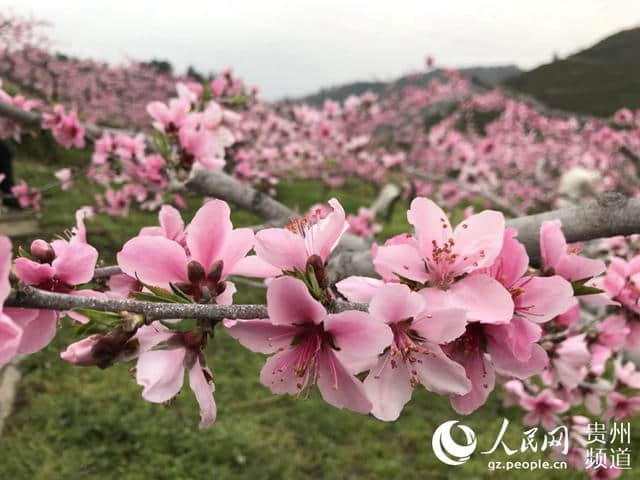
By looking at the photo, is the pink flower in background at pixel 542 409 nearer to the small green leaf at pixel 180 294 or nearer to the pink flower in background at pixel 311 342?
the pink flower in background at pixel 311 342

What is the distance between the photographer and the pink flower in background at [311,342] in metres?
0.79

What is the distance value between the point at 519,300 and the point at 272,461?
322 cm

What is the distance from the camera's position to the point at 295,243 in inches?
35.1

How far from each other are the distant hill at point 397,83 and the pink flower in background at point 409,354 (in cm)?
591

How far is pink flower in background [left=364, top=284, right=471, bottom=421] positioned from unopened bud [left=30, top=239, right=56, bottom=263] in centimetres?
66

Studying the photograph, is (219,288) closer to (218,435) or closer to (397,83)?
(218,435)

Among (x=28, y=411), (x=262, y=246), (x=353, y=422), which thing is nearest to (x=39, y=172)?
(x=28, y=411)

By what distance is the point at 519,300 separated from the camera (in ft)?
3.16

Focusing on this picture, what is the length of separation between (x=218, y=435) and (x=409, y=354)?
335 centimetres

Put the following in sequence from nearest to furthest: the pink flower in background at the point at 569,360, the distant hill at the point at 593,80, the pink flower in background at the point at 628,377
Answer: the pink flower in background at the point at 569,360 → the pink flower in background at the point at 628,377 → the distant hill at the point at 593,80

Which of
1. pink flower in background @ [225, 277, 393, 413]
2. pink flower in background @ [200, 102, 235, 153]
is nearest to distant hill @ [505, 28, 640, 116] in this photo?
pink flower in background @ [200, 102, 235, 153]

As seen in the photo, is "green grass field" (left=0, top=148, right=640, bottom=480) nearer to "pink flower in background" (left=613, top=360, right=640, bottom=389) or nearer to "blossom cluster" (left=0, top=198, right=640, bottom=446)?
"pink flower in background" (left=613, top=360, right=640, bottom=389)

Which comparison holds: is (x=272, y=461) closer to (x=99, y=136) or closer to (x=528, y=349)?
(x=99, y=136)

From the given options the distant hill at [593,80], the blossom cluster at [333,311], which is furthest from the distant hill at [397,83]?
the blossom cluster at [333,311]
